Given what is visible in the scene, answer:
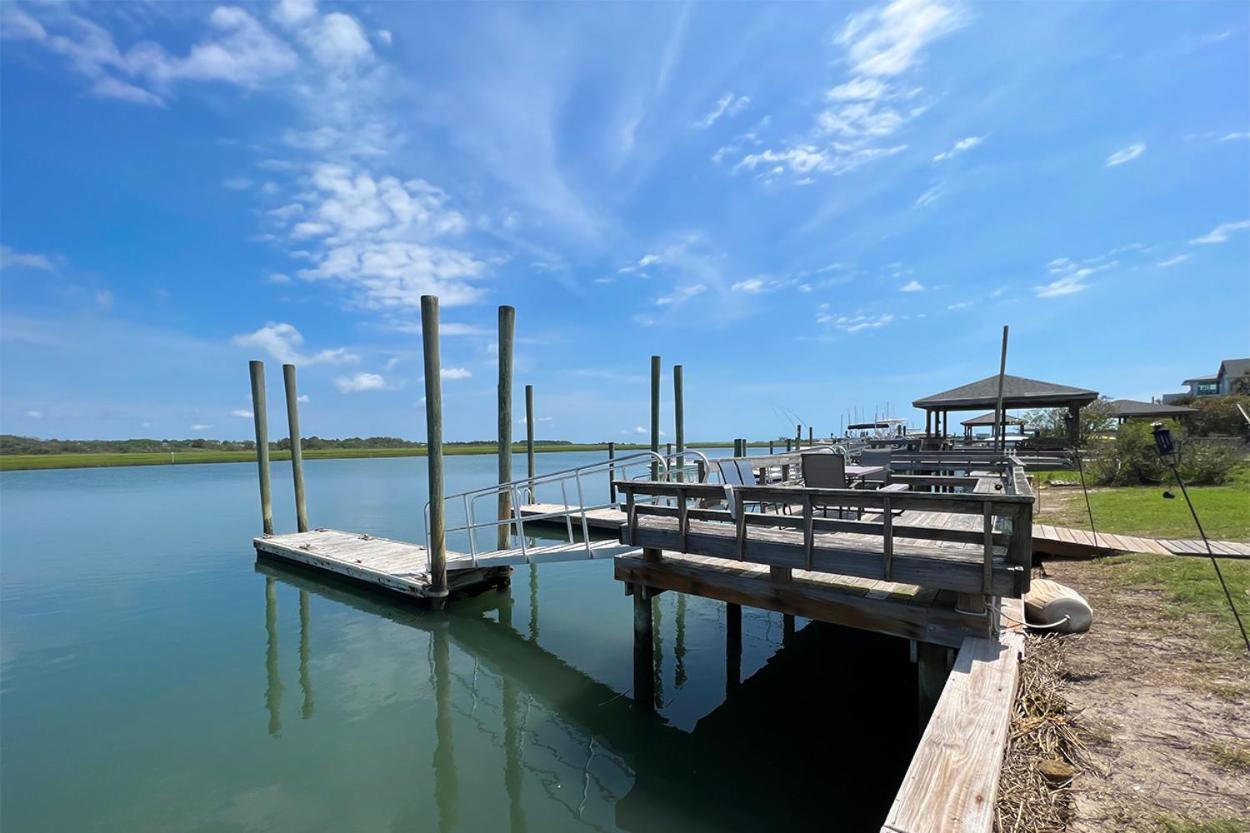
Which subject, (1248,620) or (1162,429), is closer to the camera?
(1162,429)

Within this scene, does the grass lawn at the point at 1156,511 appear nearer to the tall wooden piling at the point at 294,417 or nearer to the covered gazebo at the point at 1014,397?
the covered gazebo at the point at 1014,397

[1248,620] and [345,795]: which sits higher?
[1248,620]

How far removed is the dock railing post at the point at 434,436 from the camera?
32.7ft

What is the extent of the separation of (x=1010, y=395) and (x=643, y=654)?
1740 cm

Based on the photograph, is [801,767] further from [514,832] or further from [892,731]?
[514,832]

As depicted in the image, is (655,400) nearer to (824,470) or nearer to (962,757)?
(824,470)

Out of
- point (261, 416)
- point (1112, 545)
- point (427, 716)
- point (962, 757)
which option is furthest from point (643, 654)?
point (261, 416)

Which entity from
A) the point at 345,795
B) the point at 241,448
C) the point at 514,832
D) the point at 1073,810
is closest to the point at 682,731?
the point at 514,832

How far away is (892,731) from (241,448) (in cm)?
12998

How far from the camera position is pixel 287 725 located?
253 inches

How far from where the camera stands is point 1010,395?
1791cm

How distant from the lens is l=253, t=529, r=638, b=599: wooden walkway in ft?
26.8

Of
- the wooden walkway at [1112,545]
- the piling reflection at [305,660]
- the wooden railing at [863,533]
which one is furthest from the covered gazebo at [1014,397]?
the piling reflection at [305,660]

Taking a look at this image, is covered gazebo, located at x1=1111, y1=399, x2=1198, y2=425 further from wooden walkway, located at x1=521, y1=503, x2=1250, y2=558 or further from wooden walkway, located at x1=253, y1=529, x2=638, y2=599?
wooden walkway, located at x1=253, y1=529, x2=638, y2=599
